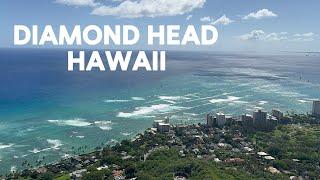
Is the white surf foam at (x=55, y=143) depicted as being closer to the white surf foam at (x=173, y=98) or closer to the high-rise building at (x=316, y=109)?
the white surf foam at (x=173, y=98)

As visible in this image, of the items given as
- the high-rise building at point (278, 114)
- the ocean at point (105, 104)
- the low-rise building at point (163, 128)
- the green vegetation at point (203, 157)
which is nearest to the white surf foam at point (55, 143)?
the ocean at point (105, 104)

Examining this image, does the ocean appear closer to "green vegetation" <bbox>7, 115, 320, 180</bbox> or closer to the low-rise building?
the low-rise building

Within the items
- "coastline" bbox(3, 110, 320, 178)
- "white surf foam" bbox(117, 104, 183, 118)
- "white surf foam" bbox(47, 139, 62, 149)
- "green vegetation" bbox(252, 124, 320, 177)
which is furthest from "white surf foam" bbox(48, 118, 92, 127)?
"green vegetation" bbox(252, 124, 320, 177)

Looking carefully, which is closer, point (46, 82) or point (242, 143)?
point (242, 143)

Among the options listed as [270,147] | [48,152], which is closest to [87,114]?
[48,152]

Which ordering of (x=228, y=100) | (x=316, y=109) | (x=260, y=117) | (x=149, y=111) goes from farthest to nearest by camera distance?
(x=228, y=100), (x=149, y=111), (x=316, y=109), (x=260, y=117)

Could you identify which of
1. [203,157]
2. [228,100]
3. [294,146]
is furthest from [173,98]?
[203,157]

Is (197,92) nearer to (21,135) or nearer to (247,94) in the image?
(247,94)

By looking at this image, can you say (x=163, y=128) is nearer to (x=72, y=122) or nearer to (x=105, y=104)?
(x=72, y=122)
